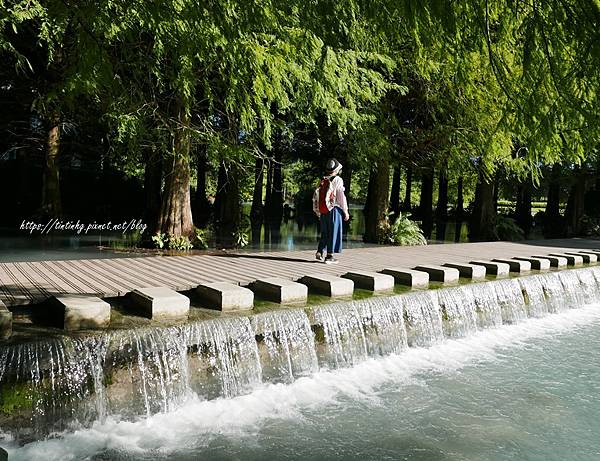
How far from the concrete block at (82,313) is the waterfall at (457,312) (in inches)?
192

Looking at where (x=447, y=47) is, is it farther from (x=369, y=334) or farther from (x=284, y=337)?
(x=369, y=334)

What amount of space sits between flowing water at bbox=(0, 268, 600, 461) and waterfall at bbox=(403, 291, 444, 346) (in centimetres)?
2

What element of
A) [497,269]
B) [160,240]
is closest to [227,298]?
[497,269]

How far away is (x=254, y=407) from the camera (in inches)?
216

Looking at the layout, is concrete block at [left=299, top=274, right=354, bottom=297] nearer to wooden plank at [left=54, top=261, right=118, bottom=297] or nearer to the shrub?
wooden plank at [left=54, top=261, right=118, bottom=297]

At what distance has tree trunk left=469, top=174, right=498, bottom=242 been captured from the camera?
2109cm

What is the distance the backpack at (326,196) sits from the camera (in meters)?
9.32

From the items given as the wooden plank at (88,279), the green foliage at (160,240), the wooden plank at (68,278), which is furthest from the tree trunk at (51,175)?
the wooden plank at (68,278)

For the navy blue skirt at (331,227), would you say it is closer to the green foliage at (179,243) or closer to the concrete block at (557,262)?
the green foliage at (179,243)

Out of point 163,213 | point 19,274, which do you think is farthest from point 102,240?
point 19,274

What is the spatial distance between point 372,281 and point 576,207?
886 inches

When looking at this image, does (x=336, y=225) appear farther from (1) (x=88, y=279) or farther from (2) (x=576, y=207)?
(2) (x=576, y=207)

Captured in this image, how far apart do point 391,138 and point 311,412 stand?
12.1 meters

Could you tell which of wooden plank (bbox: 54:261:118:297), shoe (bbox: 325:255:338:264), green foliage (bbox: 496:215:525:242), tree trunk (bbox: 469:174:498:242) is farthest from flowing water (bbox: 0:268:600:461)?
green foliage (bbox: 496:215:525:242)
